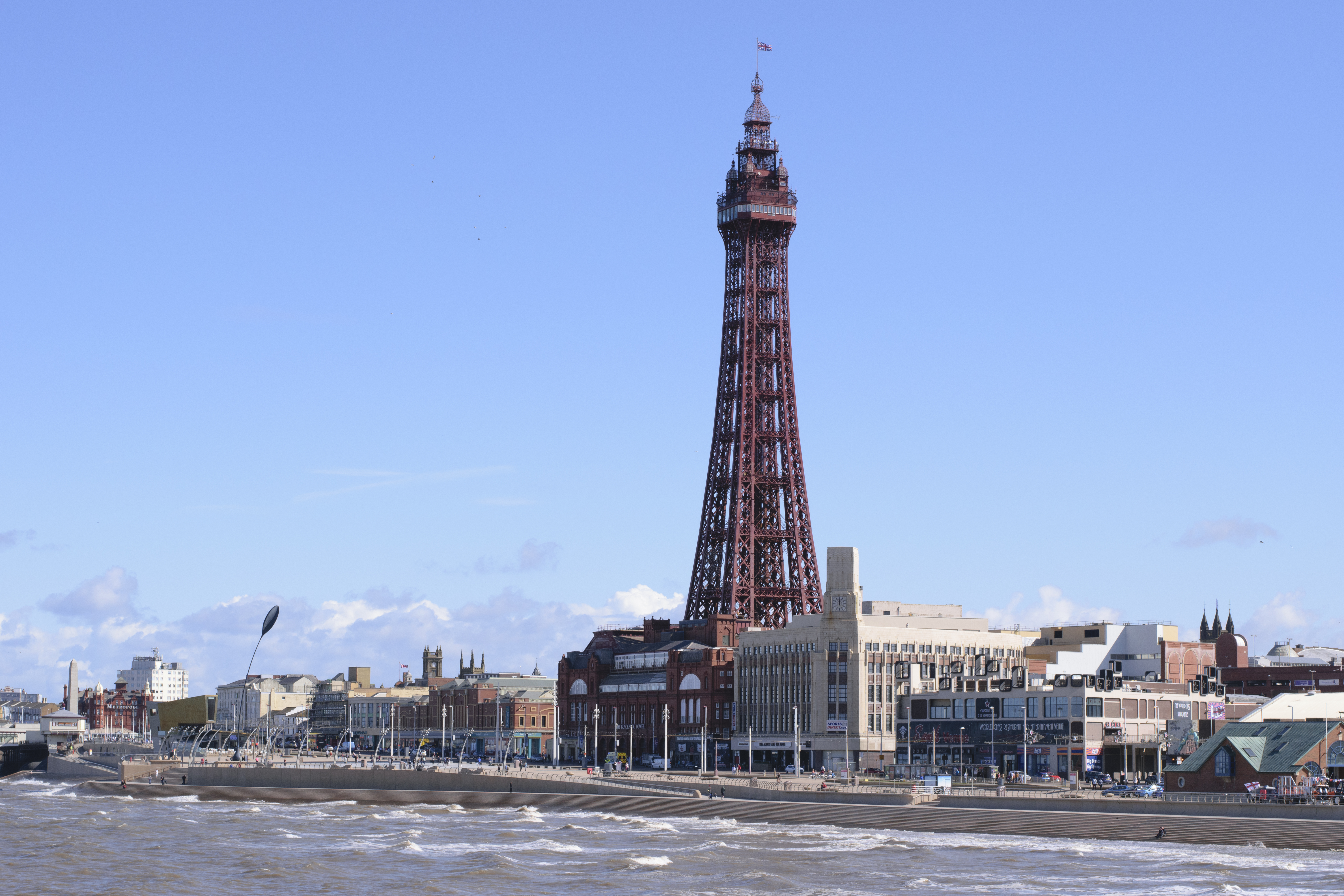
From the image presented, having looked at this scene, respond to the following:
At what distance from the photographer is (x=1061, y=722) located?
133 metres

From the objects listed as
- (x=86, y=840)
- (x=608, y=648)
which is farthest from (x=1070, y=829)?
(x=608, y=648)

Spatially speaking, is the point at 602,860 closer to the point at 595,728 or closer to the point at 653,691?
the point at 595,728

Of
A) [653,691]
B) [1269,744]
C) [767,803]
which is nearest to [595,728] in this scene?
[653,691]

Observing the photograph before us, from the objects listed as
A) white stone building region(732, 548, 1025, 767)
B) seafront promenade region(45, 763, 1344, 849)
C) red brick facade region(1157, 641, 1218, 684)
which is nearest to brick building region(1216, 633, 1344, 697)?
red brick facade region(1157, 641, 1218, 684)

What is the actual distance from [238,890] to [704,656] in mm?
97423

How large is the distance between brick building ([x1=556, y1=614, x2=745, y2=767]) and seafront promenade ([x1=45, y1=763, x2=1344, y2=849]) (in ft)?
91.2

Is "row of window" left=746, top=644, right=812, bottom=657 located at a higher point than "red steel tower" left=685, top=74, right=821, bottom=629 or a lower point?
lower

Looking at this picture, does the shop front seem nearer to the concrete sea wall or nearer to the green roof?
the concrete sea wall

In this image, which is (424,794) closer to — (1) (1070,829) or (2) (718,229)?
(1) (1070,829)

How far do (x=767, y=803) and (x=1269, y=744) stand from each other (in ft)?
99.1

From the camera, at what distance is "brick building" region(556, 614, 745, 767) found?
16975cm

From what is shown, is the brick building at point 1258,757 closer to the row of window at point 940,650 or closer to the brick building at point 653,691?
the row of window at point 940,650

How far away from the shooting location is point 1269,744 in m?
101

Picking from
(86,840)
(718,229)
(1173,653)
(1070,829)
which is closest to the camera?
(1070,829)
